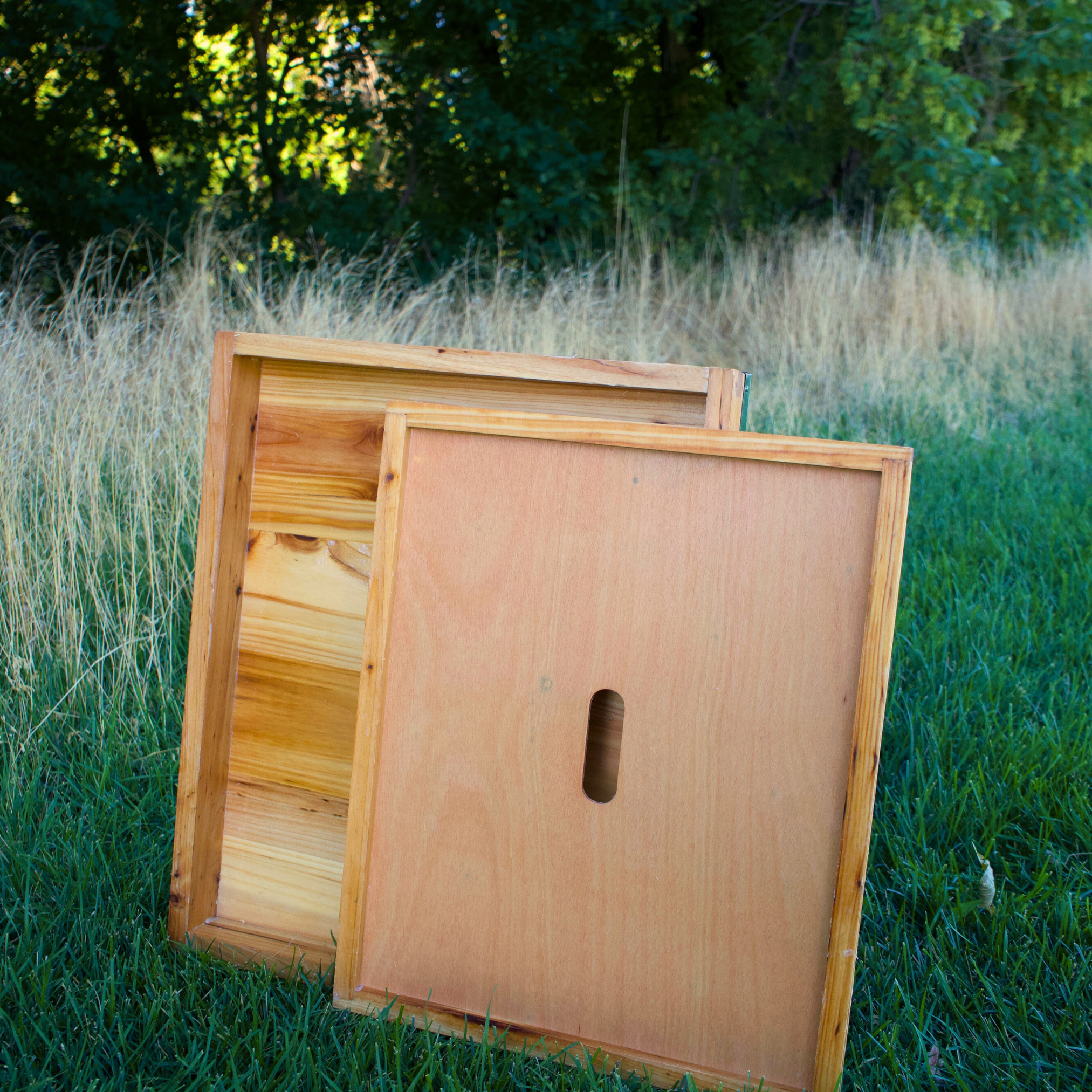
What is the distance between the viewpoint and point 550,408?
158cm

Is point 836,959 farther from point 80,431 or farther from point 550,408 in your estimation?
point 80,431

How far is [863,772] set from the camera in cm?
131

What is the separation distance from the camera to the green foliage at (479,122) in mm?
8555

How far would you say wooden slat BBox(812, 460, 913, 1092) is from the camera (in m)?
1.28

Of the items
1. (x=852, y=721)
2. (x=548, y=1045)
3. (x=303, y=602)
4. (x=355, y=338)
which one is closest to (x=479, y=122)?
(x=355, y=338)

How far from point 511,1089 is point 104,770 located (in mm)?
1210

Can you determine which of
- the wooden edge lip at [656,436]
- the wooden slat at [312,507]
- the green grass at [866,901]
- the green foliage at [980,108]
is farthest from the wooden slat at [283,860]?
the green foliage at [980,108]

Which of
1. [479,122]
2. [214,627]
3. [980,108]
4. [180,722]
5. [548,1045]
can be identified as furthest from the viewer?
[980,108]

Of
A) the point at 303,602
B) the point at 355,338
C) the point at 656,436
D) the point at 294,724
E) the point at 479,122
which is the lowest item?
the point at 294,724

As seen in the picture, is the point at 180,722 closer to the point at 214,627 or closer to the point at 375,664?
the point at 214,627

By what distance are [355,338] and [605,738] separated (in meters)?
3.86

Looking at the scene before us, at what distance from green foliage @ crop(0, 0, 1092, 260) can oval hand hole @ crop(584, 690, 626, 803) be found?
25.7 feet

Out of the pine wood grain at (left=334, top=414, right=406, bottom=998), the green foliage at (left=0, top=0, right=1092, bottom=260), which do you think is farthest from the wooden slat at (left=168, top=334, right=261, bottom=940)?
the green foliage at (left=0, top=0, right=1092, bottom=260)

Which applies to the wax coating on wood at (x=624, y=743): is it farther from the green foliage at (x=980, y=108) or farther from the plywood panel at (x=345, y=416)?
the green foliage at (x=980, y=108)
